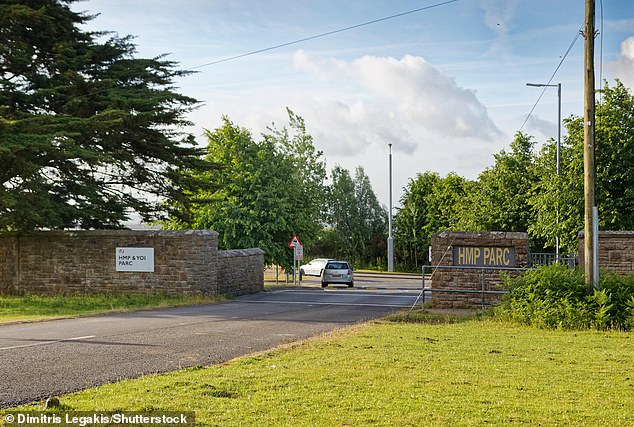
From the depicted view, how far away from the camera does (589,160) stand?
55.8 feet

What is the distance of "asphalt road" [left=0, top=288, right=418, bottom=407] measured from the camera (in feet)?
31.8

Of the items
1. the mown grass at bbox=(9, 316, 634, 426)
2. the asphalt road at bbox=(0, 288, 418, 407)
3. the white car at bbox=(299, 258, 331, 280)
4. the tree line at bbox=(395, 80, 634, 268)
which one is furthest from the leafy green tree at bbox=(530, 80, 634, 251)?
the white car at bbox=(299, 258, 331, 280)

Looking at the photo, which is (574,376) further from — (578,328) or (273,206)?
(273,206)

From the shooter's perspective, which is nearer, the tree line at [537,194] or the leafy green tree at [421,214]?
the tree line at [537,194]

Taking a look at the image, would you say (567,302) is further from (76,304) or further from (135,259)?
(135,259)

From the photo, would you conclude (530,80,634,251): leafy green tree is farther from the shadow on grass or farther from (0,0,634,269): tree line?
the shadow on grass

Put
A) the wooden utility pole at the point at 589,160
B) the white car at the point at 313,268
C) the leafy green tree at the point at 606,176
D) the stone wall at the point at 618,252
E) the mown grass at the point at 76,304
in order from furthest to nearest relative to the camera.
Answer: the white car at the point at 313,268, the leafy green tree at the point at 606,176, the mown grass at the point at 76,304, the stone wall at the point at 618,252, the wooden utility pole at the point at 589,160

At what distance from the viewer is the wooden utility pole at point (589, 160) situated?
1667 cm

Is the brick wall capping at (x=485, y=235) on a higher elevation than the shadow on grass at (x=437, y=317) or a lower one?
higher

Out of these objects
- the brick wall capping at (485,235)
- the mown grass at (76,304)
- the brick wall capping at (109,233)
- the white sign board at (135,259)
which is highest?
the brick wall capping at (109,233)

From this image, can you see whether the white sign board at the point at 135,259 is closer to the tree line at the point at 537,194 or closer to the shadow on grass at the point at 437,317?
the shadow on grass at the point at 437,317

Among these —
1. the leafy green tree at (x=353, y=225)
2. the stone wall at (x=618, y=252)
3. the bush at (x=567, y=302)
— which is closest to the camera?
the bush at (x=567, y=302)

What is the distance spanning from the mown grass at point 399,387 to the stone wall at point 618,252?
319 inches

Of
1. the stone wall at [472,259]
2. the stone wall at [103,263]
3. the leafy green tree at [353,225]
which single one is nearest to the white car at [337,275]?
the stone wall at [103,263]
